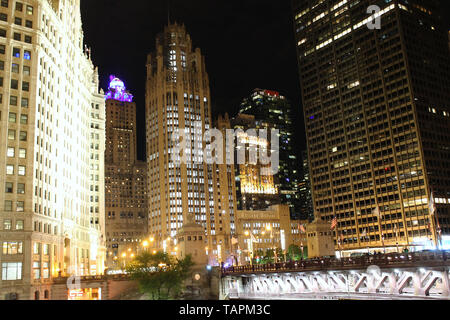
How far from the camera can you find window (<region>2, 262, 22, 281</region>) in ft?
257

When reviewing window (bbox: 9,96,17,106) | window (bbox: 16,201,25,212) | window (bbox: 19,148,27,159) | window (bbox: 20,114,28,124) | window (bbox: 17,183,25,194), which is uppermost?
window (bbox: 9,96,17,106)

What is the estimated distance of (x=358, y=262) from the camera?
5081 cm

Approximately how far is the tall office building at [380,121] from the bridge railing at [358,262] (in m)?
90.8

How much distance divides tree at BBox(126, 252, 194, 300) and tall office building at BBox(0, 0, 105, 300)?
17637 mm

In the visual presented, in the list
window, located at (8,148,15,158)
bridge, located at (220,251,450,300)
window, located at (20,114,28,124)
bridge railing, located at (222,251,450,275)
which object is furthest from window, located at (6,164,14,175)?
bridge railing, located at (222,251,450,275)

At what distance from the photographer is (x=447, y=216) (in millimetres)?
153875

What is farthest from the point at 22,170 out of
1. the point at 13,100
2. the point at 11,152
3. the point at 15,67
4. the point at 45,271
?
the point at 15,67

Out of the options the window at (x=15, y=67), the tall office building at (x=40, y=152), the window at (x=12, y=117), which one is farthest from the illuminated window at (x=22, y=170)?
the window at (x=15, y=67)

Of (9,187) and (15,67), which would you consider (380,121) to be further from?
(9,187)

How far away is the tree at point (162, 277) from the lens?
84.9 meters

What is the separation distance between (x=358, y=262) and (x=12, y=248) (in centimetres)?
6154

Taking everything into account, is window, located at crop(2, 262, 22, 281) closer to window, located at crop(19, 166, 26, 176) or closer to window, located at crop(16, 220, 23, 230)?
window, located at crop(16, 220, 23, 230)
